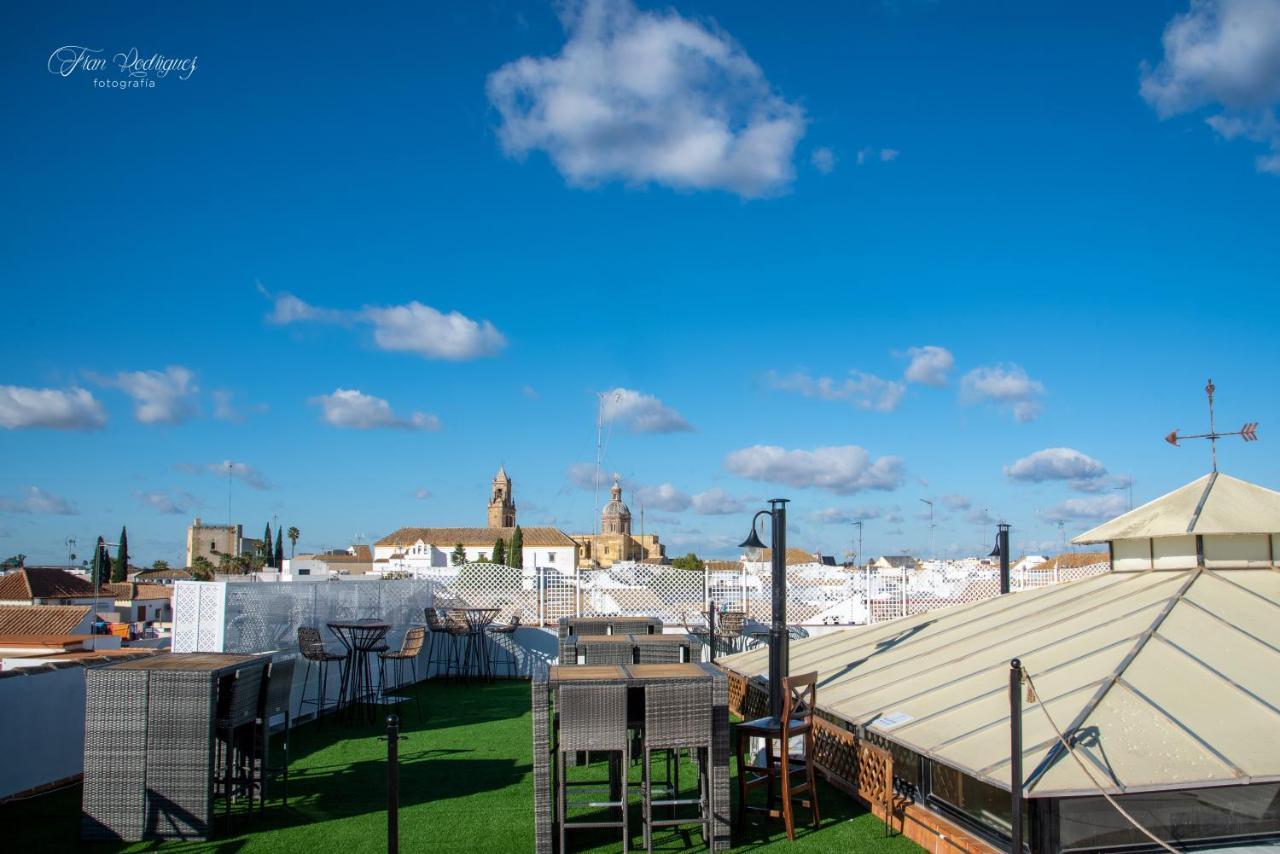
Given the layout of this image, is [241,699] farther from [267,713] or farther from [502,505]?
[502,505]

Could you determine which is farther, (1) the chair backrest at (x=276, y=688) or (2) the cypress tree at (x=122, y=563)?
(2) the cypress tree at (x=122, y=563)

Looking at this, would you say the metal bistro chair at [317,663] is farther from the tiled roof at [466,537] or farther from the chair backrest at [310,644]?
the tiled roof at [466,537]

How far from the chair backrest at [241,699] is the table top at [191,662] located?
0.25ft

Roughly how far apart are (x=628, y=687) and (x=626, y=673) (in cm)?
16

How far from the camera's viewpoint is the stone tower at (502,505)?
4564 inches

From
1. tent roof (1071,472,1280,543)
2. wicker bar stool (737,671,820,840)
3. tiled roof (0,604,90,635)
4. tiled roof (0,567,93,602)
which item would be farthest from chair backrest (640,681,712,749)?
tiled roof (0,567,93,602)

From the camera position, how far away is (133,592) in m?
53.4

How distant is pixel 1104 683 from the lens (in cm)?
503

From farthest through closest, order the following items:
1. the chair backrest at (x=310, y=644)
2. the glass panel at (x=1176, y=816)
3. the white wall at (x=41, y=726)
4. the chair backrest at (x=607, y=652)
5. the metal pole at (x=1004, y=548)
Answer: the metal pole at (x=1004, y=548), the chair backrest at (x=310, y=644), the chair backrest at (x=607, y=652), the white wall at (x=41, y=726), the glass panel at (x=1176, y=816)

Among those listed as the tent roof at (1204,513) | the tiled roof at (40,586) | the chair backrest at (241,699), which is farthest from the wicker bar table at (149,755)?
the tiled roof at (40,586)

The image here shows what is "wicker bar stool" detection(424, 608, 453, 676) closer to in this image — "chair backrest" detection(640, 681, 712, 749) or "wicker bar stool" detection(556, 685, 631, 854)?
"wicker bar stool" detection(556, 685, 631, 854)

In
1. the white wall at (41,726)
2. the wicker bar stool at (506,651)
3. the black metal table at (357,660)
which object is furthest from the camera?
the wicker bar stool at (506,651)

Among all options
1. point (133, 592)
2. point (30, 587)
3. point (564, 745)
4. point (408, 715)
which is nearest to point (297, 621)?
point (408, 715)

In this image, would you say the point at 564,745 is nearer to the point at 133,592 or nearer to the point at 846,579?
the point at 846,579
